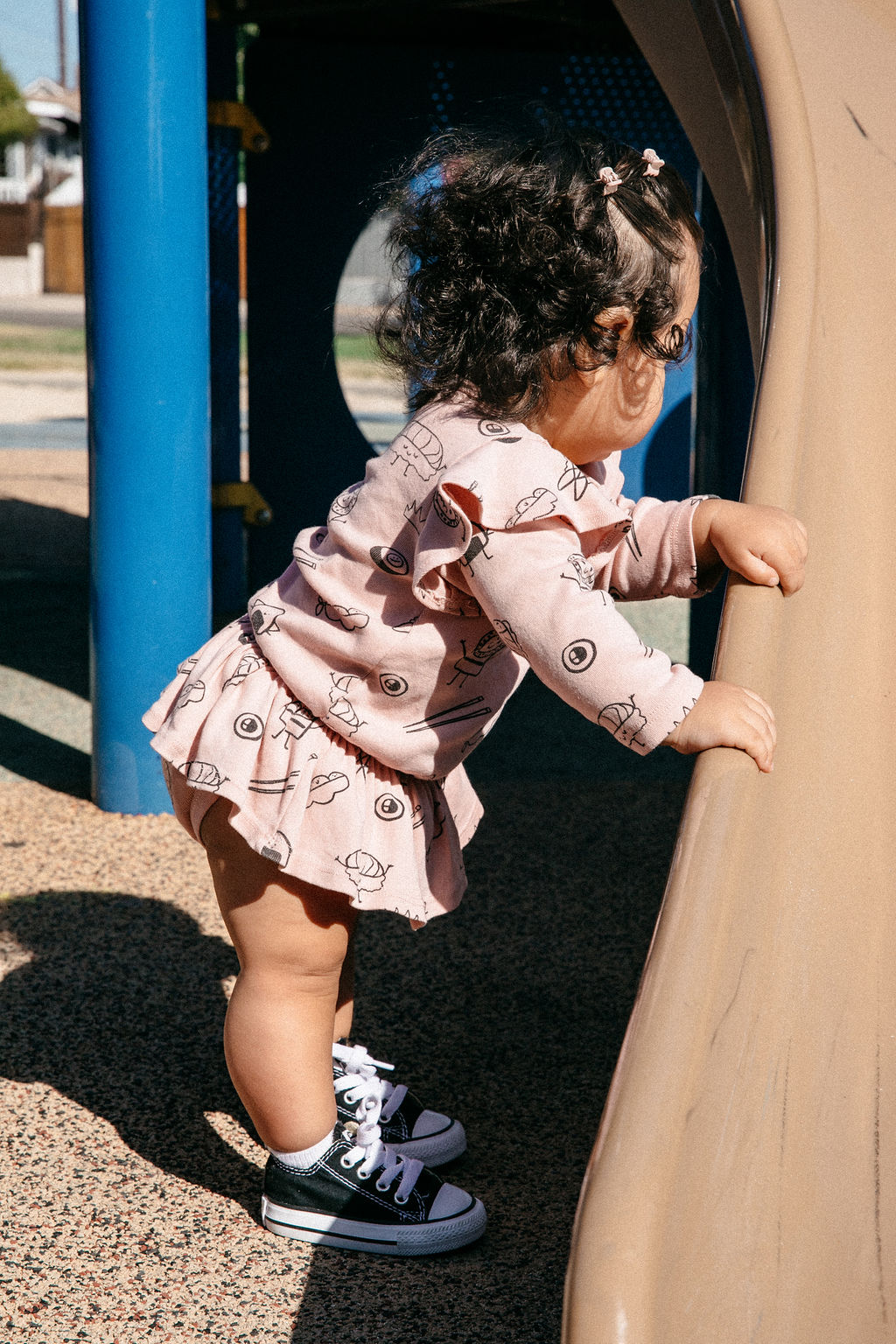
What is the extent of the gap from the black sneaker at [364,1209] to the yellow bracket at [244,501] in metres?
3.46

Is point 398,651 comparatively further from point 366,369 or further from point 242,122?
point 366,369

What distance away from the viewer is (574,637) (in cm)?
146

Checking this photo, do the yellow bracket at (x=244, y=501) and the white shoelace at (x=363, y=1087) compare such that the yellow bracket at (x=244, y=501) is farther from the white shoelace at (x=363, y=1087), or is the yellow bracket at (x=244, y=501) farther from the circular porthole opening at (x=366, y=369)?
the white shoelace at (x=363, y=1087)

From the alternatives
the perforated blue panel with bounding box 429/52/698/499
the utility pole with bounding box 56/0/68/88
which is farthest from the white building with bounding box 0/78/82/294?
the perforated blue panel with bounding box 429/52/698/499

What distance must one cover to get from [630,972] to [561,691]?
128 centimetres

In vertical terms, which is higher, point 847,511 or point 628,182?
point 628,182

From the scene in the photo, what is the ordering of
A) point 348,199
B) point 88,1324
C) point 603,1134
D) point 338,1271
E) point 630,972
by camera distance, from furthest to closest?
point 348,199, point 630,972, point 338,1271, point 88,1324, point 603,1134

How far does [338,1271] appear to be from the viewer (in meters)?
1.75

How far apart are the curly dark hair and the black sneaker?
1000mm

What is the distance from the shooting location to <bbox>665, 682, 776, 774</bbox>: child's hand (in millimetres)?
1405

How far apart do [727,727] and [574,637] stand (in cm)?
Result: 19

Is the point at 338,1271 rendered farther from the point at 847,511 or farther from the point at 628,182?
the point at 628,182

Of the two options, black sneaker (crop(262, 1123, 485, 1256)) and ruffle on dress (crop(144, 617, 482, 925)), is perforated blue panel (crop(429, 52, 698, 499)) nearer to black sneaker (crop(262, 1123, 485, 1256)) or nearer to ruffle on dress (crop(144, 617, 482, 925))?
ruffle on dress (crop(144, 617, 482, 925))

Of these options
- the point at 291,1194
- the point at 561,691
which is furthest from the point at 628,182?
the point at 291,1194
